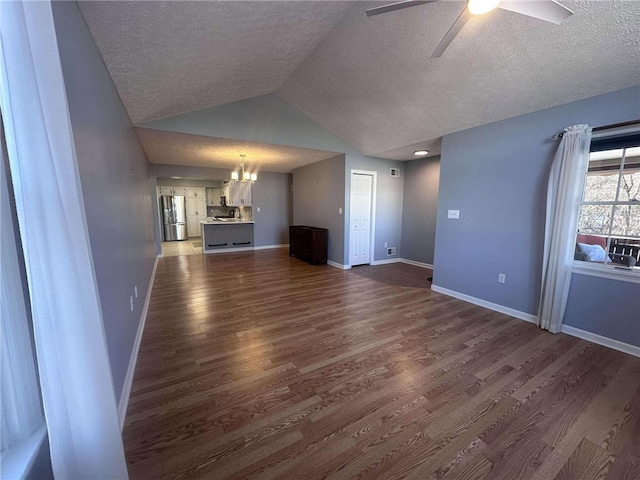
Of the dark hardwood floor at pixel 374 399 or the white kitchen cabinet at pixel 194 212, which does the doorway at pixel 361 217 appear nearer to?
the dark hardwood floor at pixel 374 399

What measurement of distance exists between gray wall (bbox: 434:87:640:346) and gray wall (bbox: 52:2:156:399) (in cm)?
394

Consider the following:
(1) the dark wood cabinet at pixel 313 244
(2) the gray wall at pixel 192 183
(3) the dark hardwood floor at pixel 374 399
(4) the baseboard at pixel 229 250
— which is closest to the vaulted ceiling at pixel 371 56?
(3) the dark hardwood floor at pixel 374 399

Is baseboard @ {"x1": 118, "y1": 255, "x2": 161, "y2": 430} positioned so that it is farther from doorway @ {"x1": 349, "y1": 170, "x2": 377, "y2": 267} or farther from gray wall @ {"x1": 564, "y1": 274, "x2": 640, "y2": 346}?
gray wall @ {"x1": 564, "y1": 274, "x2": 640, "y2": 346}

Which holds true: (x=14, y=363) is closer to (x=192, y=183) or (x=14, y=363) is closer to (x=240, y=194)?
(x=240, y=194)

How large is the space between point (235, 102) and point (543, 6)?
12.0 feet

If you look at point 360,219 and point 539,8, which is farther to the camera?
point 360,219

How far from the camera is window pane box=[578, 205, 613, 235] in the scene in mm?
2523

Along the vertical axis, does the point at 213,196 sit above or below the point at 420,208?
above

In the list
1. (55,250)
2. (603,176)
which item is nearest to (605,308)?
(603,176)

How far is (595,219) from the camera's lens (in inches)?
102

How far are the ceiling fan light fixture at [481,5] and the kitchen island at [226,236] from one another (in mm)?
6502

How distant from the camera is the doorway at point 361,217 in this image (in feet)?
17.4

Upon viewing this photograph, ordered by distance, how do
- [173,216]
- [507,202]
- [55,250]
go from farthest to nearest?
[173,216]
[507,202]
[55,250]

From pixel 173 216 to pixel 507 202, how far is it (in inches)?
371
